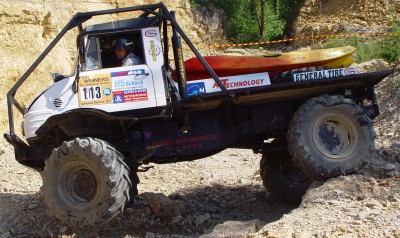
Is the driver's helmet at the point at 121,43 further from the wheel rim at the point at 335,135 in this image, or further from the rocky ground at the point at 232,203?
the wheel rim at the point at 335,135

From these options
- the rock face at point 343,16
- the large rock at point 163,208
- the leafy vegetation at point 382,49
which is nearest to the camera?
the large rock at point 163,208

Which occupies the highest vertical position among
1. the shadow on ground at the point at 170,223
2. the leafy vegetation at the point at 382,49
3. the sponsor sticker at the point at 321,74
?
the sponsor sticker at the point at 321,74

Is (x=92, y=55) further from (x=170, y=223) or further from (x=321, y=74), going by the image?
(x=321, y=74)

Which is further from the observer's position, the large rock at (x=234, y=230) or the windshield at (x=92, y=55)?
the windshield at (x=92, y=55)

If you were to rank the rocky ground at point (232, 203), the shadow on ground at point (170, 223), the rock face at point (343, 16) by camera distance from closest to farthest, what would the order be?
1. the rocky ground at point (232, 203)
2. the shadow on ground at point (170, 223)
3. the rock face at point (343, 16)

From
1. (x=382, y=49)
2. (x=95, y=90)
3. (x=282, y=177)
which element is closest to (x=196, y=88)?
(x=95, y=90)

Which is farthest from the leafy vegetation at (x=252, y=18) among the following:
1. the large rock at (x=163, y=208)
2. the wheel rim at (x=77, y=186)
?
the wheel rim at (x=77, y=186)

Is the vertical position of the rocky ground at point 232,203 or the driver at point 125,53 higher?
the driver at point 125,53

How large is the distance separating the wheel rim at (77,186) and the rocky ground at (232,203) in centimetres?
44

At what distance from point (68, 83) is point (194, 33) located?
50.8ft

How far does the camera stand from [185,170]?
35.2 feet

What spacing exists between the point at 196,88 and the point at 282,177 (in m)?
2.02

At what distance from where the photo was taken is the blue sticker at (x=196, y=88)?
23.7 feet

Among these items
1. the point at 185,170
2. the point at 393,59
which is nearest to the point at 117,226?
the point at 185,170
